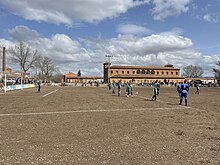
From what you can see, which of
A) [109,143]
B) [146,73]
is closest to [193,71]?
[146,73]

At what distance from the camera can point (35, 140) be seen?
6750 mm

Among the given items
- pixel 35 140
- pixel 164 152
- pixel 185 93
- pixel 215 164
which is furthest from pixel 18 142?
pixel 185 93

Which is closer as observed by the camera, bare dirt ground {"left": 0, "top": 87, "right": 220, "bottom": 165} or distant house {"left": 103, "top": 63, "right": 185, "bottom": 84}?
bare dirt ground {"left": 0, "top": 87, "right": 220, "bottom": 165}

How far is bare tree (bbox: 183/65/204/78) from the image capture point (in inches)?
5089

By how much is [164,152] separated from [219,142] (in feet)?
6.16

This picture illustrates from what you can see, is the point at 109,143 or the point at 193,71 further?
the point at 193,71

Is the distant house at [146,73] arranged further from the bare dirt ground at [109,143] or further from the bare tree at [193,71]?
the bare dirt ground at [109,143]

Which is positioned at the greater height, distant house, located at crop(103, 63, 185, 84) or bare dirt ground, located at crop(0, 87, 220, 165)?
distant house, located at crop(103, 63, 185, 84)

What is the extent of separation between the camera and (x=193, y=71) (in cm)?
13012

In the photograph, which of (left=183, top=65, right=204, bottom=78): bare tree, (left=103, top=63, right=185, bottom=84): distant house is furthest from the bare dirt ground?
(left=183, top=65, right=204, bottom=78): bare tree

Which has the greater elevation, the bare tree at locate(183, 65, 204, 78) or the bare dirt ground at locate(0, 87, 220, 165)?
the bare tree at locate(183, 65, 204, 78)

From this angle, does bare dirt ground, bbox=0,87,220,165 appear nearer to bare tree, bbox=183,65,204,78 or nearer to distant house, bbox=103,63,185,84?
distant house, bbox=103,63,185,84

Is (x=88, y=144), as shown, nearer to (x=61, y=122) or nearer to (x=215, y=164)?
(x=215, y=164)

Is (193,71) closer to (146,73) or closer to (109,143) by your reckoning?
(146,73)
